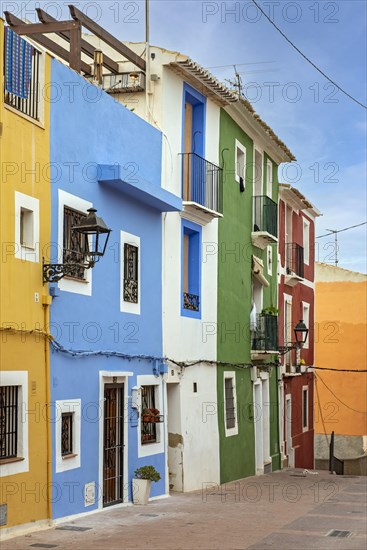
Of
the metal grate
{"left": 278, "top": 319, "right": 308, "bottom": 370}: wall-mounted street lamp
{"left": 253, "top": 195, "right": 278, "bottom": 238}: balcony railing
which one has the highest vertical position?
{"left": 253, "top": 195, "right": 278, "bottom": 238}: balcony railing

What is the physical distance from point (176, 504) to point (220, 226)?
7595 mm

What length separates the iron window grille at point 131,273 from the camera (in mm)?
16891

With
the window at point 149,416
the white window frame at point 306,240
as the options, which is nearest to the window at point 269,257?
the white window frame at point 306,240

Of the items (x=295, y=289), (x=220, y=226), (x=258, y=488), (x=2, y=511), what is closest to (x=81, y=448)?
(x=2, y=511)

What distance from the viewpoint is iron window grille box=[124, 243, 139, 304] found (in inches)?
665

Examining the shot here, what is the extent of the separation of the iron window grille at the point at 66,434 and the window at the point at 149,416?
9.65ft

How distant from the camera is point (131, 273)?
17.2 m

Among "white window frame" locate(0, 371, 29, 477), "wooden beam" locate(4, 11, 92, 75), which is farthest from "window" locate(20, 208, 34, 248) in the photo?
"wooden beam" locate(4, 11, 92, 75)

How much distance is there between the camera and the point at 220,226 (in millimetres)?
22109

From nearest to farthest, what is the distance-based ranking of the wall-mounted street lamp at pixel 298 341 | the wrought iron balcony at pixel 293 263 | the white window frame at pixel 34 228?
the white window frame at pixel 34 228 → the wall-mounted street lamp at pixel 298 341 → the wrought iron balcony at pixel 293 263

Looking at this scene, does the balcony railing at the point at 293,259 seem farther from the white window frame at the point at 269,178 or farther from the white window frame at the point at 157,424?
the white window frame at the point at 157,424

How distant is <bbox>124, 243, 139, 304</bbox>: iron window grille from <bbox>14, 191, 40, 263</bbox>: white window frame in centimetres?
353

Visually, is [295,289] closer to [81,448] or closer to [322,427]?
[322,427]

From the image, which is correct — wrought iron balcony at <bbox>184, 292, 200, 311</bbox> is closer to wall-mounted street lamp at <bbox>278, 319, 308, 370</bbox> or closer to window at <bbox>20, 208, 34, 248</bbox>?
wall-mounted street lamp at <bbox>278, 319, 308, 370</bbox>
